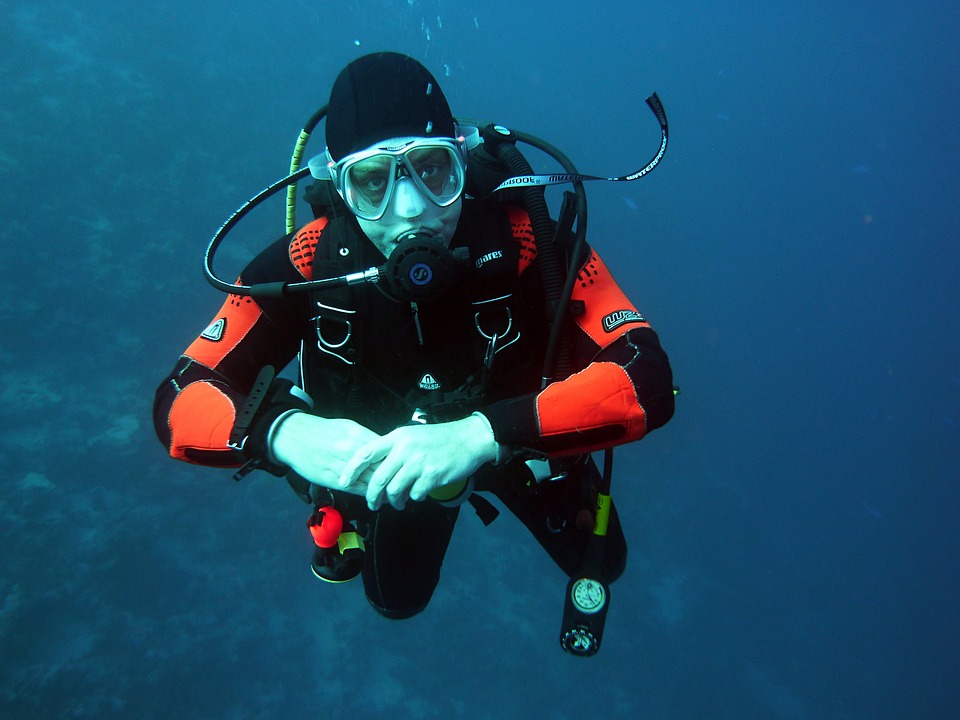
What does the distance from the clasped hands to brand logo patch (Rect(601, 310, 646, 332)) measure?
0.83 metres

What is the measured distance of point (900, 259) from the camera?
48.0m

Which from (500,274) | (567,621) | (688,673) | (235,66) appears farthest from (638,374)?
(235,66)

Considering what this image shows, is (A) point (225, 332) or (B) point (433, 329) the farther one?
(B) point (433, 329)

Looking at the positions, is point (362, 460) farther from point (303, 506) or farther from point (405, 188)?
point (303, 506)

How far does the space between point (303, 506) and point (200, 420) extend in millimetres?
9103

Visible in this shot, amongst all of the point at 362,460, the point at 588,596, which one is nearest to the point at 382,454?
the point at 362,460

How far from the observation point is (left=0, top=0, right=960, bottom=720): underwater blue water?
910 cm

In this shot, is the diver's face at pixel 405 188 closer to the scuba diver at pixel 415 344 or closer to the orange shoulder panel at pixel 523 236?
the scuba diver at pixel 415 344

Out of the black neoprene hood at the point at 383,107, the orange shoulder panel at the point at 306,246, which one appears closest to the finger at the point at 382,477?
the orange shoulder panel at the point at 306,246

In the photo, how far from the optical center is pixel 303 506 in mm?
10523

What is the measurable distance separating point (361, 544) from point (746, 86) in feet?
Answer: 221

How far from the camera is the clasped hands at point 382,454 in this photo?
182cm

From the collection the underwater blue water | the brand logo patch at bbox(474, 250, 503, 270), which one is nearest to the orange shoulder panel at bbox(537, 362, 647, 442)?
the brand logo patch at bbox(474, 250, 503, 270)

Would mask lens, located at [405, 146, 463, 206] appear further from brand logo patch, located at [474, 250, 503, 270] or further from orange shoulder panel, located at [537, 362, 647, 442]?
orange shoulder panel, located at [537, 362, 647, 442]
